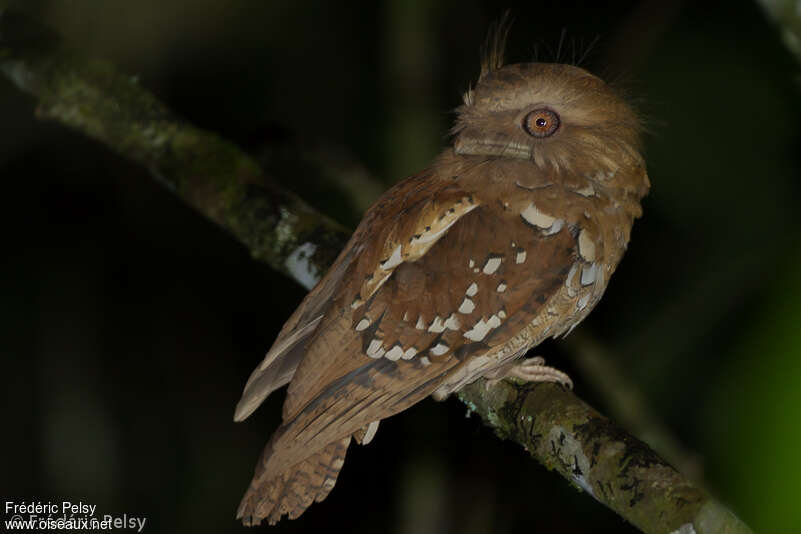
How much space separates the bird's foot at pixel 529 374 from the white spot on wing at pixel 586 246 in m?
0.35

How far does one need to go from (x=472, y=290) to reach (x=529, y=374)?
0.34m

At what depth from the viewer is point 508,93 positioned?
2514 mm

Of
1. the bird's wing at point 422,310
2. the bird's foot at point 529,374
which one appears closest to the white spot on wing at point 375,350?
the bird's wing at point 422,310

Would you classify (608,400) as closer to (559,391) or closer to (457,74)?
(559,391)

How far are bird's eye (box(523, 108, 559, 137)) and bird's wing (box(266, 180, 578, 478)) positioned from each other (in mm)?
314

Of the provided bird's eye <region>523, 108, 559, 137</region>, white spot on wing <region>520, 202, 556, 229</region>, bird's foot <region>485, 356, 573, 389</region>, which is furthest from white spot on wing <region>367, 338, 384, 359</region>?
bird's eye <region>523, 108, 559, 137</region>

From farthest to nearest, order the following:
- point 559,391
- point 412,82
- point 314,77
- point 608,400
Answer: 1. point 314,77
2. point 412,82
3. point 608,400
4. point 559,391

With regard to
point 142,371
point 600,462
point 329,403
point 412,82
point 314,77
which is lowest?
point 600,462

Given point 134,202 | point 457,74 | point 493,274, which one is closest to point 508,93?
point 493,274

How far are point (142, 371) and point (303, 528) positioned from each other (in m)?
1.32

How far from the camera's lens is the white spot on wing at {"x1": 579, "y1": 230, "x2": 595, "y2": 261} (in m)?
2.35

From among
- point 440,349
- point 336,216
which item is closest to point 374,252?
point 440,349

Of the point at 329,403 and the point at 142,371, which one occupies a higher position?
the point at 142,371

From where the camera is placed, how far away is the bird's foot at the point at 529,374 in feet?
7.84
